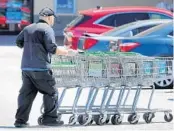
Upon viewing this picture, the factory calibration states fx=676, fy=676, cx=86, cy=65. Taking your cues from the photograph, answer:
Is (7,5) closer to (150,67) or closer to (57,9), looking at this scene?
(57,9)

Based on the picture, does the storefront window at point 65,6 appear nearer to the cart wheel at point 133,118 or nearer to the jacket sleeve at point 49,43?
the cart wheel at point 133,118

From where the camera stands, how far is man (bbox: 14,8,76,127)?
9.50m

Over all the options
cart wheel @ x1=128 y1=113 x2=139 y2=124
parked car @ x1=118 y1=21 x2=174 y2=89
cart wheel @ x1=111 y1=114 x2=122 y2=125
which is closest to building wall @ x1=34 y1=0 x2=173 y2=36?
parked car @ x1=118 y1=21 x2=174 y2=89

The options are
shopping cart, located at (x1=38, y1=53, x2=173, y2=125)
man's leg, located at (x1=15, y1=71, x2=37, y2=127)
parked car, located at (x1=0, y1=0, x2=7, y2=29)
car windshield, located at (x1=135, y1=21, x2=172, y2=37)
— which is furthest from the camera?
parked car, located at (x1=0, y1=0, x2=7, y2=29)

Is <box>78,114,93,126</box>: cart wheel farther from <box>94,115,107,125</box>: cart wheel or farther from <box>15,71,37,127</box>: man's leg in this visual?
<box>15,71,37,127</box>: man's leg

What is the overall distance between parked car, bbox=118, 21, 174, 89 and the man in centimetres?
475

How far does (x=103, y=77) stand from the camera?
32.5ft

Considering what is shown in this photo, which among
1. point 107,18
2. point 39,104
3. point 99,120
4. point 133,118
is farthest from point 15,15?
point 99,120

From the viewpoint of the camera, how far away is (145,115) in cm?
1034

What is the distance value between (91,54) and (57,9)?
1912cm

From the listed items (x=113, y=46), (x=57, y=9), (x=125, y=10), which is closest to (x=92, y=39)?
(x=113, y=46)

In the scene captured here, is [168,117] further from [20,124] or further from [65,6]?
[65,6]

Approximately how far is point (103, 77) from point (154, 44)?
4.64 meters

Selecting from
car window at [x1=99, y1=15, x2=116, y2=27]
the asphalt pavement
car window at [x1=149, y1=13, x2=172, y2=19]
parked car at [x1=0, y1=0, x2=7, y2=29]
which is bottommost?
parked car at [x1=0, y1=0, x2=7, y2=29]
